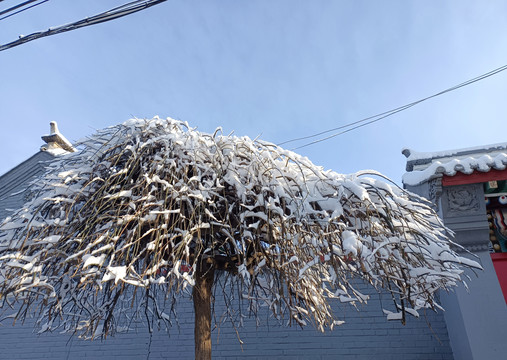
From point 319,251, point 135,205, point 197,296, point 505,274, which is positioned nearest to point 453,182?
point 505,274

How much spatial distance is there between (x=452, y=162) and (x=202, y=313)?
4.02 metres

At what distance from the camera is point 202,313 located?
11.8 feet

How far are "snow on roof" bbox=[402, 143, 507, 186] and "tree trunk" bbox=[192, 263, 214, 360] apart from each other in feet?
11.5

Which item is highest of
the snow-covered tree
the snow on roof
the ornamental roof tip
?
the ornamental roof tip

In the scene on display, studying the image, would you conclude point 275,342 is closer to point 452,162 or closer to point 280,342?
point 280,342

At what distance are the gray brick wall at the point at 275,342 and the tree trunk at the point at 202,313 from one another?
1753 mm

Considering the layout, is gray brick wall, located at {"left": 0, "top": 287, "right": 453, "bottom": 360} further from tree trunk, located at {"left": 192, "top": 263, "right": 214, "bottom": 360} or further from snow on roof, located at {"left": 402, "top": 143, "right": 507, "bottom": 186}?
snow on roof, located at {"left": 402, "top": 143, "right": 507, "bottom": 186}

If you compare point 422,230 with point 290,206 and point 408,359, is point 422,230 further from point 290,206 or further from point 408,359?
point 408,359

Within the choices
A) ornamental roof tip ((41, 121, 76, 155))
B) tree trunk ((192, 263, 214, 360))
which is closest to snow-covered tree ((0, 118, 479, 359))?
tree trunk ((192, 263, 214, 360))

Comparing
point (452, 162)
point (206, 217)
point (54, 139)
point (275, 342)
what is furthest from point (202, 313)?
point (54, 139)

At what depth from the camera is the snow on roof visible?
5.03 meters

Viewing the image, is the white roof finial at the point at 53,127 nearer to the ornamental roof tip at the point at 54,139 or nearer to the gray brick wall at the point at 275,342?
the ornamental roof tip at the point at 54,139

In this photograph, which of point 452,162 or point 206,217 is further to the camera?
point 452,162

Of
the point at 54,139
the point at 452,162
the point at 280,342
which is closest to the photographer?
the point at 452,162
